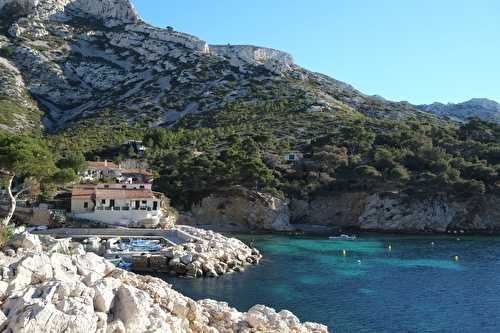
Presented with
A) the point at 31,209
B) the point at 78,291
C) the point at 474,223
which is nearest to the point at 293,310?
the point at 78,291

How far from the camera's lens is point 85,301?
48.4ft

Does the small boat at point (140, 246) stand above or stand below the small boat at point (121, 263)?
above

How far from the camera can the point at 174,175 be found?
68000 mm

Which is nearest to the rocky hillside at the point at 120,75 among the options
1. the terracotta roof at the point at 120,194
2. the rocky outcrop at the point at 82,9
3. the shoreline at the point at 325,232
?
the rocky outcrop at the point at 82,9

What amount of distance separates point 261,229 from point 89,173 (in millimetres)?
25410

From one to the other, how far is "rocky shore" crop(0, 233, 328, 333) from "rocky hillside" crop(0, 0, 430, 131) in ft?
279

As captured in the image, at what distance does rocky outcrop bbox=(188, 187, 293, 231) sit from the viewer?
2499 inches

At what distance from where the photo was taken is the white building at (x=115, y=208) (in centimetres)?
4938

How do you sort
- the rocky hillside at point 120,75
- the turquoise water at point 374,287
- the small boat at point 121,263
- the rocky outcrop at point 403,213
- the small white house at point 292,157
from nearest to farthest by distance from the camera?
the turquoise water at point 374,287
the small boat at point 121,263
the rocky outcrop at point 403,213
the small white house at point 292,157
the rocky hillside at point 120,75

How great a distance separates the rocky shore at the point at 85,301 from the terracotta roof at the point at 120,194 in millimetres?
29997

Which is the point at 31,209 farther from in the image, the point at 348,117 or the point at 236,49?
the point at 236,49

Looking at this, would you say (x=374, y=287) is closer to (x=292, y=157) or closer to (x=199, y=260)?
(x=199, y=260)

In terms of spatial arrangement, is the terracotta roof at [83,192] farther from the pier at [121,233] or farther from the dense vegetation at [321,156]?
the dense vegetation at [321,156]

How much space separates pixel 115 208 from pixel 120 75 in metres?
91.3
